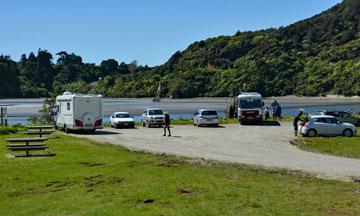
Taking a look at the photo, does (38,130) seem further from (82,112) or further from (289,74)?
(289,74)

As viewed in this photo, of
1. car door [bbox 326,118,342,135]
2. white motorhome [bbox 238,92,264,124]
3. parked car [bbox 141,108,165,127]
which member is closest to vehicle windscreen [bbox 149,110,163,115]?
parked car [bbox 141,108,165,127]

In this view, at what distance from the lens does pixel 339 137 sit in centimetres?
3731

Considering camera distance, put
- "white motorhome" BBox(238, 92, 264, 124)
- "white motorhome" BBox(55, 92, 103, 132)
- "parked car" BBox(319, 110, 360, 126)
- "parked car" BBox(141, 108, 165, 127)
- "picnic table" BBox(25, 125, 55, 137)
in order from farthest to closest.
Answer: "white motorhome" BBox(238, 92, 264, 124)
"parked car" BBox(141, 108, 165, 127)
"parked car" BBox(319, 110, 360, 126)
"white motorhome" BBox(55, 92, 103, 132)
"picnic table" BBox(25, 125, 55, 137)

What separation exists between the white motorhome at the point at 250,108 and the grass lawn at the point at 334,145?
1599 cm

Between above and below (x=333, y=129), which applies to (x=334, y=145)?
below

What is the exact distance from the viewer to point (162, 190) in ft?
46.8

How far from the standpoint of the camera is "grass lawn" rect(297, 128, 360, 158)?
27.9m

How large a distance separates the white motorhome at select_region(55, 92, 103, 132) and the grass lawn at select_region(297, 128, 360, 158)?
1522 cm

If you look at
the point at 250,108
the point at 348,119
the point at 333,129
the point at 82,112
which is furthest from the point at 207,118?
the point at 333,129

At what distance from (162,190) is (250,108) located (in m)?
39.9

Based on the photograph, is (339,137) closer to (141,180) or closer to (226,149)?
(226,149)

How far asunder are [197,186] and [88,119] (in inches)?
1131

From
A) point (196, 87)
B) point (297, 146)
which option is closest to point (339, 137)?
point (297, 146)

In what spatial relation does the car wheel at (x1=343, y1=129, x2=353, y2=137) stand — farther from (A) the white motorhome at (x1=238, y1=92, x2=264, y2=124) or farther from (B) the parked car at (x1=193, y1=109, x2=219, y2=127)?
(B) the parked car at (x1=193, y1=109, x2=219, y2=127)
